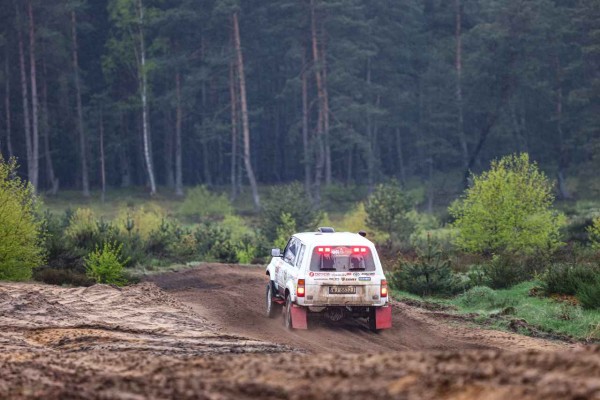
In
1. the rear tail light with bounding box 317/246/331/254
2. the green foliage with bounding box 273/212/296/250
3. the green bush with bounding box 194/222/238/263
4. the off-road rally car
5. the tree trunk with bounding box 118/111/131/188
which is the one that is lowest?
the green bush with bounding box 194/222/238/263

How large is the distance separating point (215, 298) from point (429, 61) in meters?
55.9

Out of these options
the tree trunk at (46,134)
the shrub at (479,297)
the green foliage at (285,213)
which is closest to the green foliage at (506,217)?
the shrub at (479,297)

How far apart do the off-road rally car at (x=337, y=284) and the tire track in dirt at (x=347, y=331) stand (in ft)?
1.18

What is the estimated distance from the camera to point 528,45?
65562 mm

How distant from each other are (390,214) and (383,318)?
24.2 meters

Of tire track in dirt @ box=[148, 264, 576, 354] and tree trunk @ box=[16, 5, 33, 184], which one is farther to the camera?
tree trunk @ box=[16, 5, 33, 184]

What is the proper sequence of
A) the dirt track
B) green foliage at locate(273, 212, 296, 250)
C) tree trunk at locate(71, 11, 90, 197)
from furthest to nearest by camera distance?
tree trunk at locate(71, 11, 90, 197) < green foliage at locate(273, 212, 296, 250) < the dirt track

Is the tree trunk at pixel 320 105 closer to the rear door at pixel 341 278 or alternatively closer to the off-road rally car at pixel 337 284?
the off-road rally car at pixel 337 284

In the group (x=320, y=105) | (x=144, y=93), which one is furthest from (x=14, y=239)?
(x=320, y=105)

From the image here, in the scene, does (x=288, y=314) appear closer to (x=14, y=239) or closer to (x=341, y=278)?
(x=341, y=278)

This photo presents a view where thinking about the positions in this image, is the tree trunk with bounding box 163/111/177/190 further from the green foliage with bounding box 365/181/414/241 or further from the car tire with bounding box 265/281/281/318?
the car tire with bounding box 265/281/281/318

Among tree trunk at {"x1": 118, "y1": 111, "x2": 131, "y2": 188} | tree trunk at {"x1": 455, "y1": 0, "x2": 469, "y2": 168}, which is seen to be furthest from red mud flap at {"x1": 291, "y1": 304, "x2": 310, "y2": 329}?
tree trunk at {"x1": 118, "y1": 111, "x2": 131, "y2": 188}

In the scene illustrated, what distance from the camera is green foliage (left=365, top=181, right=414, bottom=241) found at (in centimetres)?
4106

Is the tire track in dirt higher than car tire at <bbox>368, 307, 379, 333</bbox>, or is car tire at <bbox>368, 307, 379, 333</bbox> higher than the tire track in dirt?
car tire at <bbox>368, 307, 379, 333</bbox>
